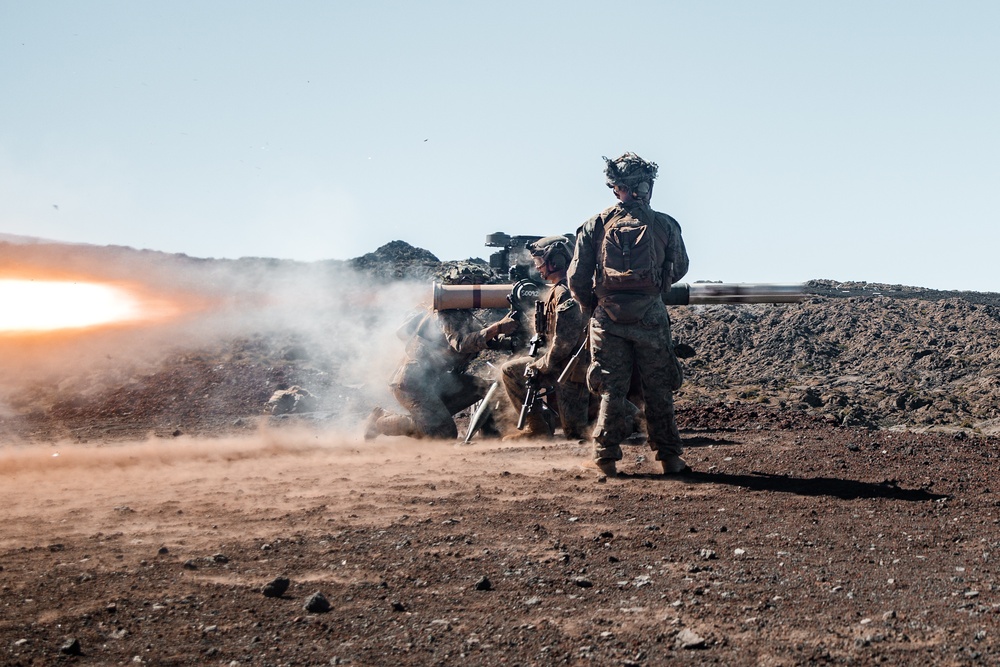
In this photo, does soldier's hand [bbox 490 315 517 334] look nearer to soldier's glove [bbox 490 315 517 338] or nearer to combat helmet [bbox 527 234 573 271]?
soldier's glove [bbox 490 315 517 338]

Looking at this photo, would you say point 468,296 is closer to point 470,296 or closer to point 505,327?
point 470,296

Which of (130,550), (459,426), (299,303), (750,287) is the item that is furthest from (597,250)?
(299,303)

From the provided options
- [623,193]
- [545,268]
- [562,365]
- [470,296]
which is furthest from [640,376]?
[470,296]

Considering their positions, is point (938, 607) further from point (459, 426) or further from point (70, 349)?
point (70, 349)

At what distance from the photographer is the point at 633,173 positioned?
9.27 metres

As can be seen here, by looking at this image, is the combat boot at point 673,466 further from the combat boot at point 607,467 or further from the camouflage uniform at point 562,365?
the camouflage uniform at point 562,365

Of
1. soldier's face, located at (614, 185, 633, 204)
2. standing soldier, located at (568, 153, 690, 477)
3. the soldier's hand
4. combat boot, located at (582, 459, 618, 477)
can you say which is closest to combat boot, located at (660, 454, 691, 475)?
standing soldier, located at (568, 153, 690, 477)

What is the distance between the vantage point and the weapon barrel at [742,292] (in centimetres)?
1199

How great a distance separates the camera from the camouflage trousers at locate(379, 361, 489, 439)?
12.9 meters

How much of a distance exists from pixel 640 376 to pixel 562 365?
244cm

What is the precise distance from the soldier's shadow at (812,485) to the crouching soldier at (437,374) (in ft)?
13.8

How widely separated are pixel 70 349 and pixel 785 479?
1482cm

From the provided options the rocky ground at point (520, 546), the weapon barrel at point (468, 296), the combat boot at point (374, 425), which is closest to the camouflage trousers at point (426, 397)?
the combat boot at point (374, 425)

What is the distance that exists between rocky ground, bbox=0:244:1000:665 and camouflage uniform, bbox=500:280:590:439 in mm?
427
